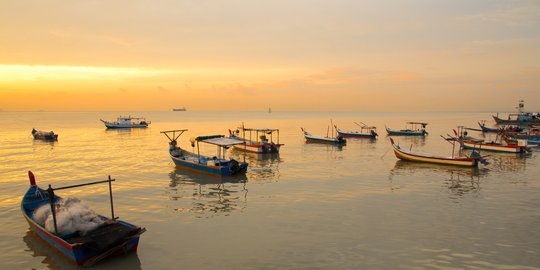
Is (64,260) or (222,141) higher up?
(222,141)

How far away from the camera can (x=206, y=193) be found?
66.9ft

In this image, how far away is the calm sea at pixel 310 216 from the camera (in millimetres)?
11602

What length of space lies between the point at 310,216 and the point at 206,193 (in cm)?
713

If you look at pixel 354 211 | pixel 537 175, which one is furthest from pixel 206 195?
pixel 537 175

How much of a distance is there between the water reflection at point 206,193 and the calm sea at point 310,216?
0.06 metres

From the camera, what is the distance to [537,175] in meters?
25.8

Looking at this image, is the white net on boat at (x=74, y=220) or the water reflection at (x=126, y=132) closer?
the white net on boat at (x=74, y=220)

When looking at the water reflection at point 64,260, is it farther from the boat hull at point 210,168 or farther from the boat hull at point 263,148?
the boat hull at point 263,148

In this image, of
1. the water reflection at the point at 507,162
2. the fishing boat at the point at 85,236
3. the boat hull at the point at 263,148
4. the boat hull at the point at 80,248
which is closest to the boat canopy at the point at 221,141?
the boat hull at the point at 263,148

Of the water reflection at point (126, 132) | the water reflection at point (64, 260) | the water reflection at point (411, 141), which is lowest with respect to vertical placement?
the water reflection at point (64, 260)

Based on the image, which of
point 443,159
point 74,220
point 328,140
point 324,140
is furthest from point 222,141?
point 324,140

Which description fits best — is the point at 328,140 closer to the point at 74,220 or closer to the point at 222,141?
the point at 222,141

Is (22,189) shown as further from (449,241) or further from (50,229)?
(449,241)

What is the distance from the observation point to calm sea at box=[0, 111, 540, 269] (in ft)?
38.1
